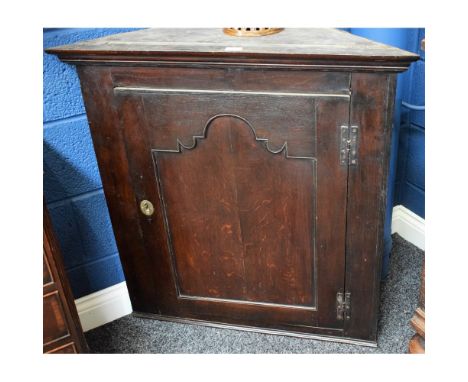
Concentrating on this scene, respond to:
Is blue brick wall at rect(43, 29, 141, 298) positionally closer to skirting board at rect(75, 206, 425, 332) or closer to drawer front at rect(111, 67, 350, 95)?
skirting board at rect(75, 206, 425, 332)

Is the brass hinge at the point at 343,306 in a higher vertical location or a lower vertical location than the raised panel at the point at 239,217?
lower

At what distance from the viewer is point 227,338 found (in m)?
1.63

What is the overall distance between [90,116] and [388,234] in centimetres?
103

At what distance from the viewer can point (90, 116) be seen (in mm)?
1355

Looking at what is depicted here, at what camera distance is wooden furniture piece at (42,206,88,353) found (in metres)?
1.13

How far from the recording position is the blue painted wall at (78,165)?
4.43 feet

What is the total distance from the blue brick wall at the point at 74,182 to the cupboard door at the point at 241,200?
6.1 inches

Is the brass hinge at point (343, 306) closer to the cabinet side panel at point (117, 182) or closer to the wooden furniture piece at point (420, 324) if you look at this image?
the wooden furniture piece at point (420, 324)

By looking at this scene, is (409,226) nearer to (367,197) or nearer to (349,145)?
(367,197)

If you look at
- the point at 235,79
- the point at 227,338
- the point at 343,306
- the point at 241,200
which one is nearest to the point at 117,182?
the point at 241,200

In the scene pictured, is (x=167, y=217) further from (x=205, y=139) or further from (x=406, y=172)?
(x=406, y=172)

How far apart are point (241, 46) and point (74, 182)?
0.64 m

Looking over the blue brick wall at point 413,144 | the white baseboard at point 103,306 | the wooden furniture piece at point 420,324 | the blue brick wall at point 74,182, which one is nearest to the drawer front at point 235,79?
the blue brick wall at point 74,182

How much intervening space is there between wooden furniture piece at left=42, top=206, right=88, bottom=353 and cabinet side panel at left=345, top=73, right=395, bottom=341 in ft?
2.31
